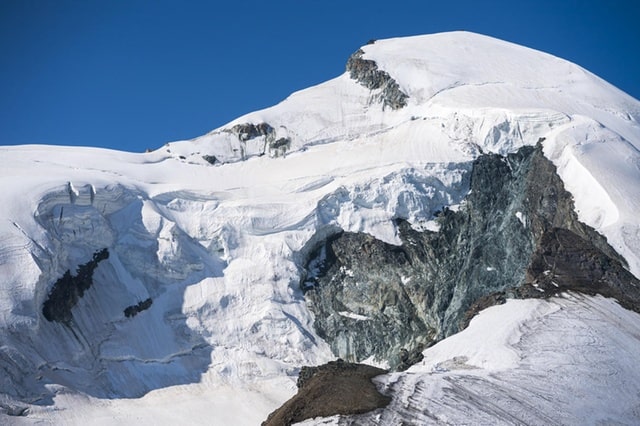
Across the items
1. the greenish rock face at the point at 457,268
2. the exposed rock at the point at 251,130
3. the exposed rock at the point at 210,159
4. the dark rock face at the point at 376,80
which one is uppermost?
the dark rock face at the point at 376,80

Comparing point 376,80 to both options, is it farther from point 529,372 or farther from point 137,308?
point 529,372

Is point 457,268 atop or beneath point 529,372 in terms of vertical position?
atop

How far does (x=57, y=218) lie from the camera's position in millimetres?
69250

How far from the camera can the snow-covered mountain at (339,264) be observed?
60094mm

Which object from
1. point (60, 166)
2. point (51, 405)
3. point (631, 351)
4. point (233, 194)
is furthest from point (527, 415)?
point (60, 166)

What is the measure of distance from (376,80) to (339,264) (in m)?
24.5

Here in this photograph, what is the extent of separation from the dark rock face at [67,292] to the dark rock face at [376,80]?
3064 cm

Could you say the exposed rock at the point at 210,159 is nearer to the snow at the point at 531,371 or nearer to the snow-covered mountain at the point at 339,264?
the snow-covered mountain at the point at 339,264

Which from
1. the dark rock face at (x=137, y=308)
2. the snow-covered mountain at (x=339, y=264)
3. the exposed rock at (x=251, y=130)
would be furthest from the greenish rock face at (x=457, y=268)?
the exposed rock at (x=251, y=130)

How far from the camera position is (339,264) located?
7381cm

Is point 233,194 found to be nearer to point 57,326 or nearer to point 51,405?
point 57,326

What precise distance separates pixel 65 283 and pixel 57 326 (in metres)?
3.15

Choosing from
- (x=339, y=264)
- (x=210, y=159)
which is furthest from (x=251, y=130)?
(x=339, y=264)

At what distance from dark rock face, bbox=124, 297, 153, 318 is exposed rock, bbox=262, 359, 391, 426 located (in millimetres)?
15505
